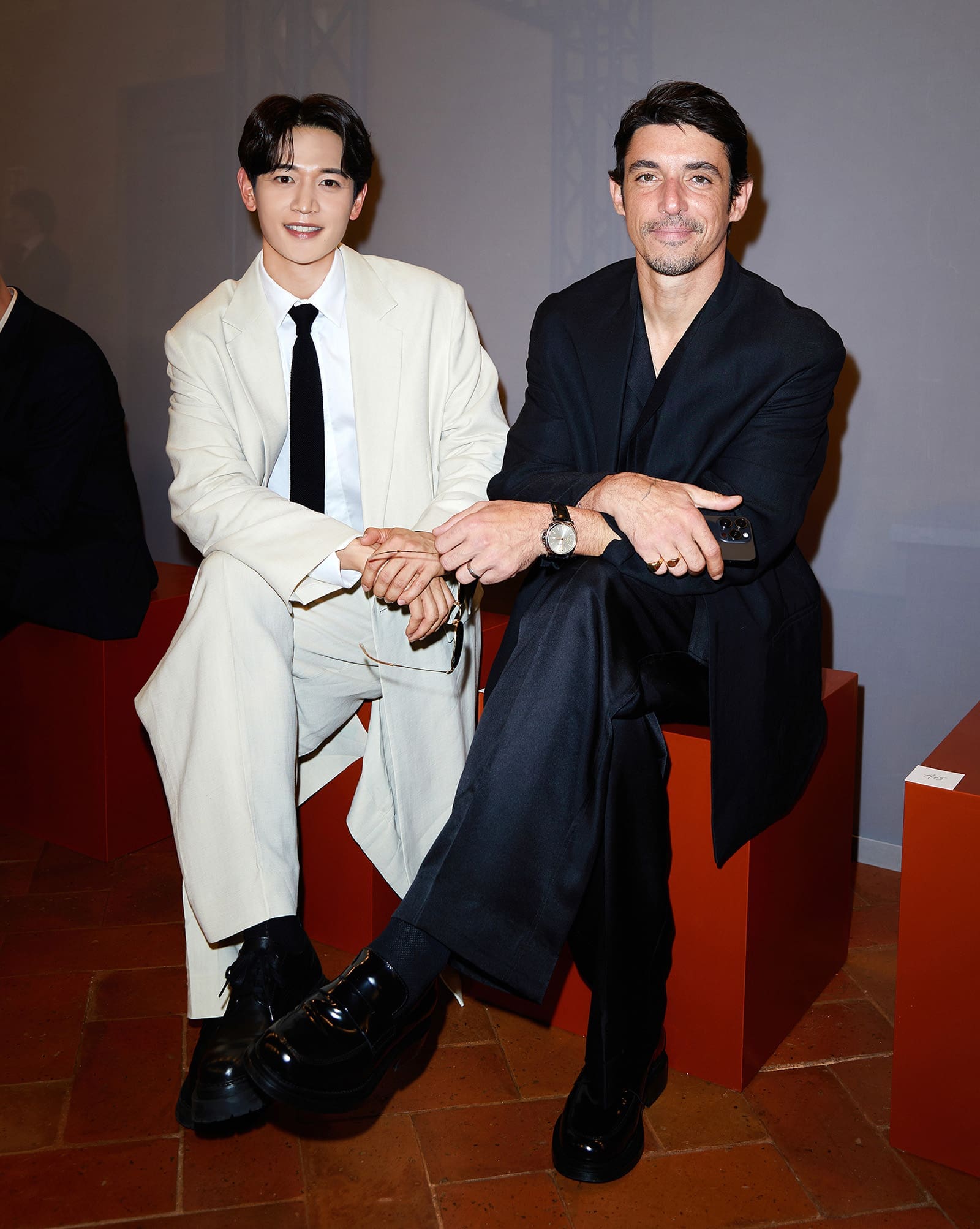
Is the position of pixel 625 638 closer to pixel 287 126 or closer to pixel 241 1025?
pixel 241 1025

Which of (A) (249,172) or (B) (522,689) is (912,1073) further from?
(A) (249,172)

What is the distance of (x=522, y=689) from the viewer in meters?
1.58

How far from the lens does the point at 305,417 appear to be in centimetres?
221

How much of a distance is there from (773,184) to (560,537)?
121 centimetres

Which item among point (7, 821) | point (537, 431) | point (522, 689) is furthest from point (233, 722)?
point (7, 821)

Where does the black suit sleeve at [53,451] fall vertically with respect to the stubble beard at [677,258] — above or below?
below

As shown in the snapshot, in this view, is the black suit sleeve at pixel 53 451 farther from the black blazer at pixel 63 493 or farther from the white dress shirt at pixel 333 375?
the white dress shirt at pixel 333 375

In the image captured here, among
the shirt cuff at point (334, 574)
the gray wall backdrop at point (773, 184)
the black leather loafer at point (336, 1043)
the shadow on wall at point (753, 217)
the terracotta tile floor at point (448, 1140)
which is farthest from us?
the shadow on wall at point (753, 217)

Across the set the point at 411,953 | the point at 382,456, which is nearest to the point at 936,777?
the point at 411,953

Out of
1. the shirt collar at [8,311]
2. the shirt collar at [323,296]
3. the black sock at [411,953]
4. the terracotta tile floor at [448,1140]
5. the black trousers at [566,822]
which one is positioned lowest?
the terracotta tile floor at [448,1140]

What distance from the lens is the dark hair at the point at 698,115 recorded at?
75.5 inches

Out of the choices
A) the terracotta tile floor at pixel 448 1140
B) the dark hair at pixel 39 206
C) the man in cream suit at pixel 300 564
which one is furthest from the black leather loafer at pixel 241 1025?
the dark hair at pixel 39 206

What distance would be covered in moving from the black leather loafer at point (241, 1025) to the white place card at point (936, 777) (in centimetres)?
100

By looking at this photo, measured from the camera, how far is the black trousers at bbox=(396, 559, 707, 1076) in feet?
5.07
